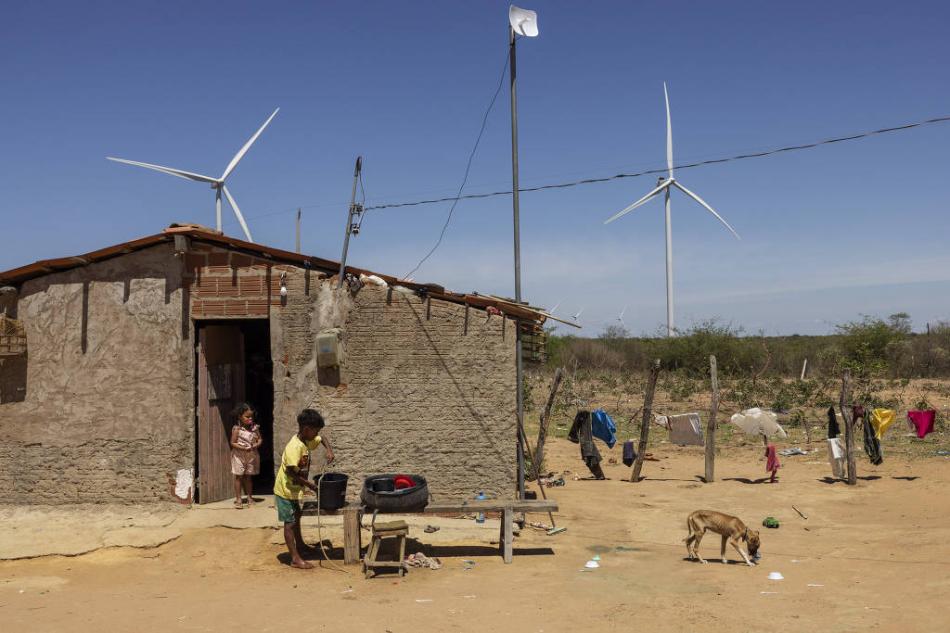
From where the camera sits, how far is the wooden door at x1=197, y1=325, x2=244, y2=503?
362 inches

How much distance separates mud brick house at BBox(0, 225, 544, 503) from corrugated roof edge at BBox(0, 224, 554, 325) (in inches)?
0.9

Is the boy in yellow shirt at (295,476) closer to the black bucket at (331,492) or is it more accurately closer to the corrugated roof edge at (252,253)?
the black bucket at (331,492)

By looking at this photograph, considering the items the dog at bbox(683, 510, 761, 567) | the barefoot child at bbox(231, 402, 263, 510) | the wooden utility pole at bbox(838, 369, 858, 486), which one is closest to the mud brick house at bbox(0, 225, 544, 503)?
the barefoot child at bbox(231, 402, 263, 510)

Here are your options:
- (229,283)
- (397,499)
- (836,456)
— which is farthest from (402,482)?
(836,456)

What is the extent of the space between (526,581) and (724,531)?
216 cm

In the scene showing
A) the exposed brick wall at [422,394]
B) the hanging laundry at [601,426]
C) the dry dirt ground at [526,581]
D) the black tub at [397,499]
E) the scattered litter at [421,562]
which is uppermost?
the exposed brick wall at [422,394]

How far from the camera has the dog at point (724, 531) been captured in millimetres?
7793

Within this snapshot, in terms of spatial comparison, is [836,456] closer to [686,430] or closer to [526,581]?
[686,430]

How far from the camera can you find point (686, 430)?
1359 centimetres

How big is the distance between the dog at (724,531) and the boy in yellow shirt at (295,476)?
3927 millimetres

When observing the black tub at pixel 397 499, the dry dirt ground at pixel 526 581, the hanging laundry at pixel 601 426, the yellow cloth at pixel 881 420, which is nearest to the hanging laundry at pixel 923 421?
the yellow cloth at pixel 881 420

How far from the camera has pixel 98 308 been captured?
9211mm

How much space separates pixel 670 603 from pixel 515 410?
2975mm

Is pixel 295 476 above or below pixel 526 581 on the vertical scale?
above
